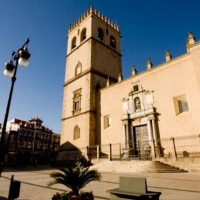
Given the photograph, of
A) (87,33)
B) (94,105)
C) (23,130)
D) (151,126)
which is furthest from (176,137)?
(23,130)

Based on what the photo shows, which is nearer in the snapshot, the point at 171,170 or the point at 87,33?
the point at 171,170

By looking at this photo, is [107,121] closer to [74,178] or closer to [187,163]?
[187,163]

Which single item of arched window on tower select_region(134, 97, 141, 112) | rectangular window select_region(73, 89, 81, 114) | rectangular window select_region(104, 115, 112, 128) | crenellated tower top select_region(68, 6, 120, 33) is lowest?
rectangular window select_region(104, 115, 112, 128)

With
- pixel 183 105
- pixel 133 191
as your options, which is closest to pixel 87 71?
pixel 183 105

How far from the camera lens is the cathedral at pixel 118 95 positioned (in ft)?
50.3

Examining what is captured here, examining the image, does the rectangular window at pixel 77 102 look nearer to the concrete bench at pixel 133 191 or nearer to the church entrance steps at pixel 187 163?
the church entrance steps at pixel 187 163

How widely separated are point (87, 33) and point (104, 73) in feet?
21.7

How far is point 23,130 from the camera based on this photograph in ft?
170

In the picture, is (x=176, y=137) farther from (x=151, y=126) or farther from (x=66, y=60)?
(x=66, y=60)

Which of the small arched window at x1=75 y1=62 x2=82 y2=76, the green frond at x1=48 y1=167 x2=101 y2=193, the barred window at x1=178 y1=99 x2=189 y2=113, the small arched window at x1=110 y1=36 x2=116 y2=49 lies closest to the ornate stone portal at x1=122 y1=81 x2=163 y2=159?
the barred window at x1=178 y1=99 x2=189 y2=113

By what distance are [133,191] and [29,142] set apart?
53968 millimetres

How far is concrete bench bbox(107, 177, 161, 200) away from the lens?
10.7 ft

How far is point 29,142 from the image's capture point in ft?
171

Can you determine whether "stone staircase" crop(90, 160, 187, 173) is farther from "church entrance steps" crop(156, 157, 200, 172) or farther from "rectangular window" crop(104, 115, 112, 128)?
"rectangular window" crop(104, 115, 112, 128)
